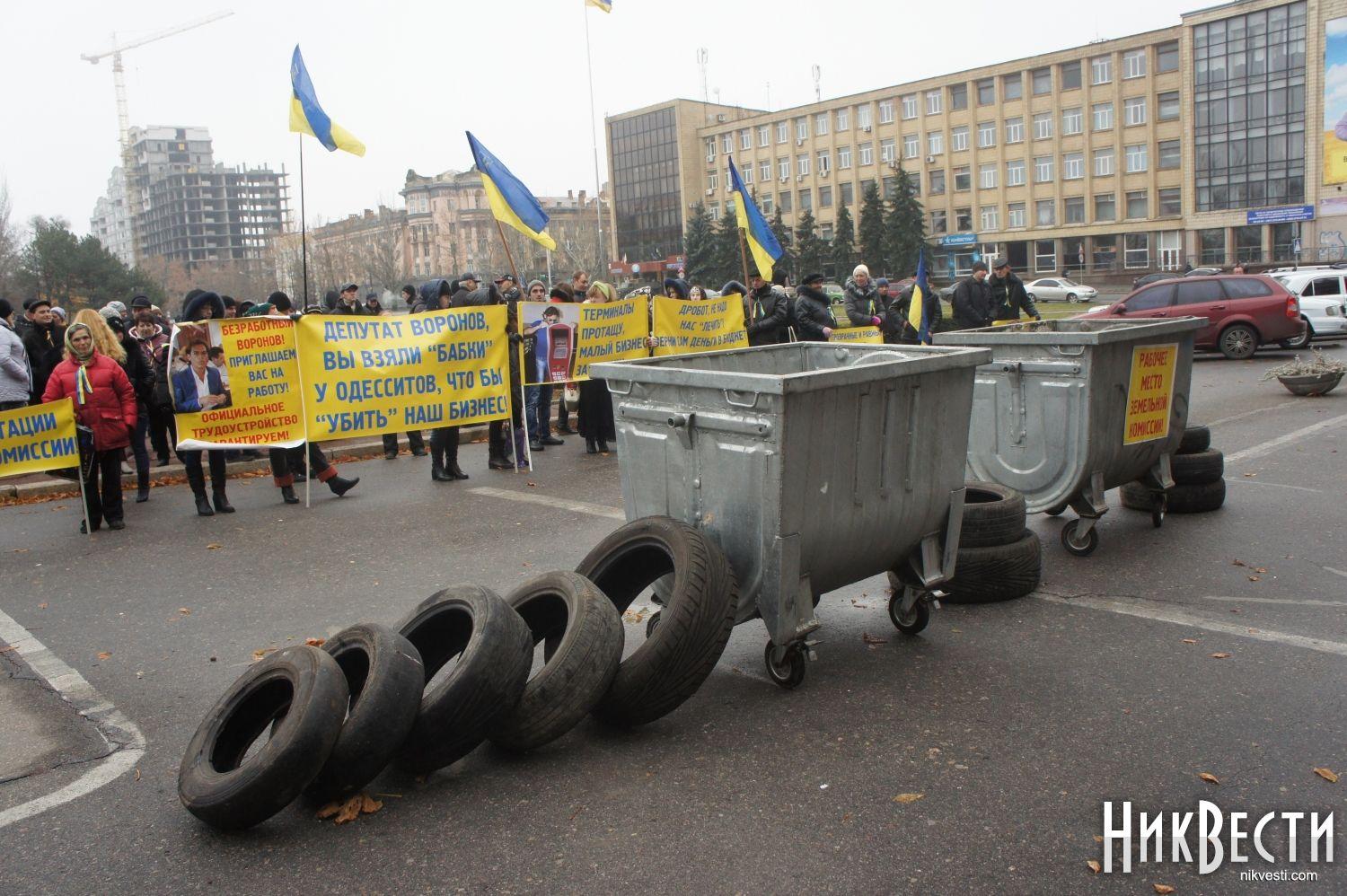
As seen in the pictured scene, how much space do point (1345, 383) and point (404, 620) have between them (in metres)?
17.5

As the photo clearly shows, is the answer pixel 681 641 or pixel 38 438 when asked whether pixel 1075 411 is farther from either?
pixel 38 438

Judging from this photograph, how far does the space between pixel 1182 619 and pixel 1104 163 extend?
282 feet

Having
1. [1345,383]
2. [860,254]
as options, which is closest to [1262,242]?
[860,254]

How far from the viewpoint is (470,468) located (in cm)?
1283

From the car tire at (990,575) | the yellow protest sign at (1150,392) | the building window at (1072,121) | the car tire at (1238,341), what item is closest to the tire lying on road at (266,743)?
the car tire at (990,575)

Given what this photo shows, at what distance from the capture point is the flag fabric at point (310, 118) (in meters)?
11.7

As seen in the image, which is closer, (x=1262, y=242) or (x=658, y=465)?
(x=658, y=465)

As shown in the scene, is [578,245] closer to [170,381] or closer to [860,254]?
[860,254]

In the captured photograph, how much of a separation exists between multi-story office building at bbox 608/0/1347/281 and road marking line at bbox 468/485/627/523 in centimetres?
5224

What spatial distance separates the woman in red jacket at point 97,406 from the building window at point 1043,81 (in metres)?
87.4

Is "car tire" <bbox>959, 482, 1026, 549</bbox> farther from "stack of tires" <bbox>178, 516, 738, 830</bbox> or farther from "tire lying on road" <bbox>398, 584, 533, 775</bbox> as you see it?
"tire lying on road" <bbox>398, 584, 533, 775</bbox>

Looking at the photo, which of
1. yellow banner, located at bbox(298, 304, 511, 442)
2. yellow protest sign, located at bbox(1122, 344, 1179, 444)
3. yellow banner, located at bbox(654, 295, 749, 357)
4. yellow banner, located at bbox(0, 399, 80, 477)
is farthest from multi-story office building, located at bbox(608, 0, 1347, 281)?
yellow protest sign, located at bbox(1122, 344, 1179, 444)

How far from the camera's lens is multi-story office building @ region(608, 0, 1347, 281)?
74.1 m

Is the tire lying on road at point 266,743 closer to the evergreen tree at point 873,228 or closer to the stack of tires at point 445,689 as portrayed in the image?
the stack of tires at point 445,689
